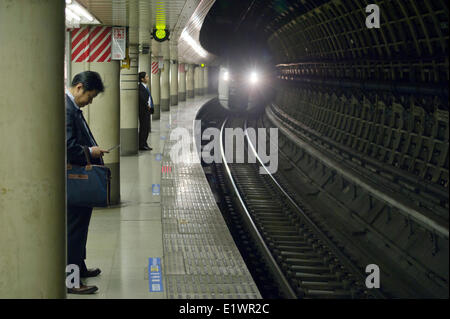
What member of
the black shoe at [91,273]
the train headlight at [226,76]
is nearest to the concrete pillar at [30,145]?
the black shoe at [91,273]

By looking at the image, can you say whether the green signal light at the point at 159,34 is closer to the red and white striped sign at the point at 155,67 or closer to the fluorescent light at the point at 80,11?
the fluorescent light at the point at 80,11

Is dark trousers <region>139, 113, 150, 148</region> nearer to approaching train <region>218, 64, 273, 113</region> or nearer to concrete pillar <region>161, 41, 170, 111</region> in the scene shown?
approaching train <region>218, 64, 273, 113</region>

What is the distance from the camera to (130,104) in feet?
51.7

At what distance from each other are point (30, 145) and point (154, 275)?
2.67 m

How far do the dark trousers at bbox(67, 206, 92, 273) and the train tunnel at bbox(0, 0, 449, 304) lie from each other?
1.1 inches

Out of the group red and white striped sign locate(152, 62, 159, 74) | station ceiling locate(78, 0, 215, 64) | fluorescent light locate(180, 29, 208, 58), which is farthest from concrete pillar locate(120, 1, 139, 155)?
red and white striped sign locate(152, 62, 159, 74)

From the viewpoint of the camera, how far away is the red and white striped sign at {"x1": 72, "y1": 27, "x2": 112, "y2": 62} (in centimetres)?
948

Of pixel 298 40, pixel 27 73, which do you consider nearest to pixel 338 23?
pixel 298 40

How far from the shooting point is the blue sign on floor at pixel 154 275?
19.6ft

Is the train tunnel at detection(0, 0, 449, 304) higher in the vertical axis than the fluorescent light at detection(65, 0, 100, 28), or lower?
lower

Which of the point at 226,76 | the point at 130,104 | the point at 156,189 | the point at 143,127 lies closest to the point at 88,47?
the point at 156,189

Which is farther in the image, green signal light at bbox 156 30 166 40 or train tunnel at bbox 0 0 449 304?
green signal light at bbox 156 30 166 40

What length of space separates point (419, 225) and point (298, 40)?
54.0 feet

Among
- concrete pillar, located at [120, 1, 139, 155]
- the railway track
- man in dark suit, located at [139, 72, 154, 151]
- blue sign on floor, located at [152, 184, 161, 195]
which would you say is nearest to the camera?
the railway track
